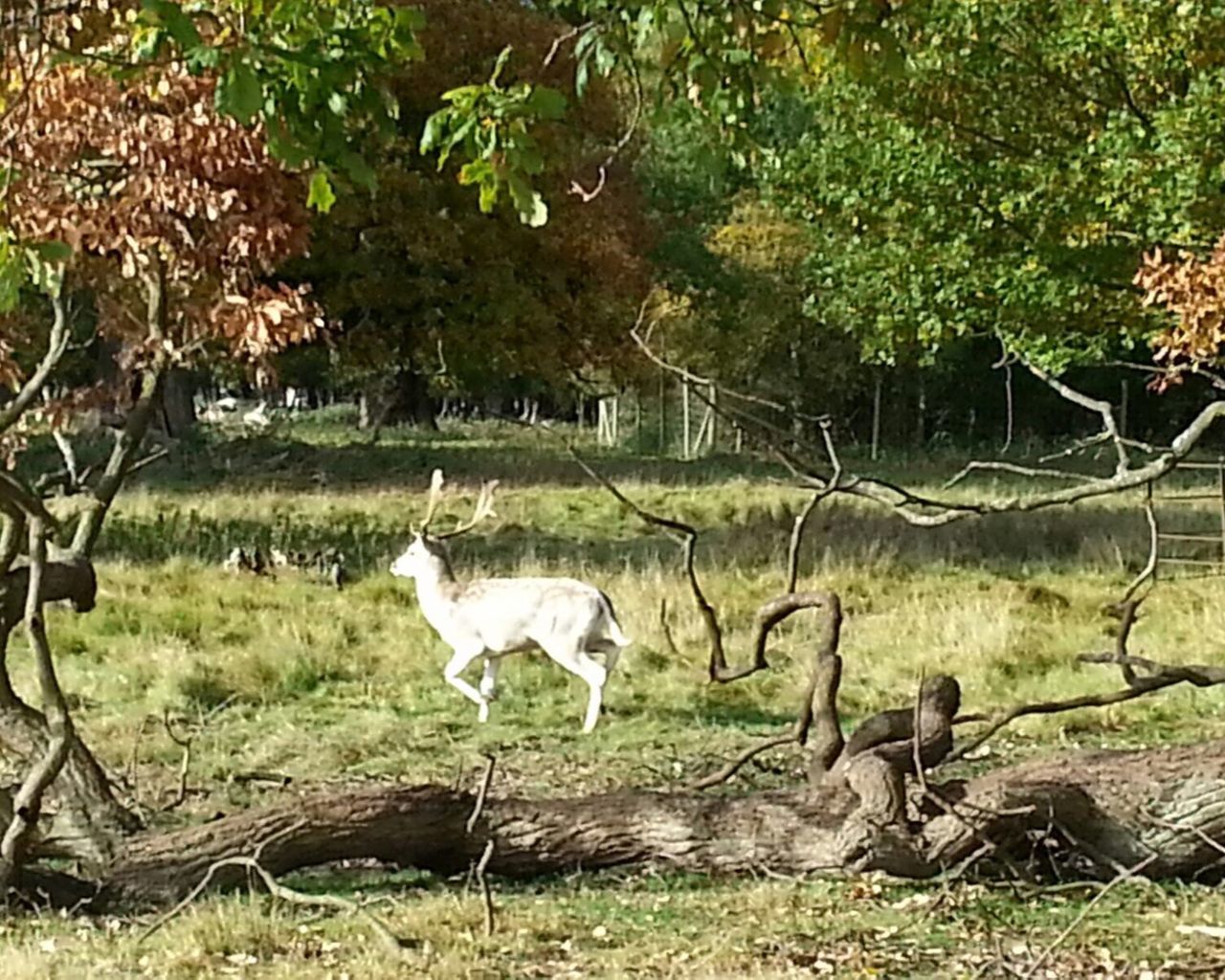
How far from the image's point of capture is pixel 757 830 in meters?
6.96

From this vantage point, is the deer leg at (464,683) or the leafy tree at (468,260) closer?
the deer leg at (464,683)

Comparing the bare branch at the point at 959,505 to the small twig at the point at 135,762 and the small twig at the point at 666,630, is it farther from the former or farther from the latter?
the small twig at the point at 135,762

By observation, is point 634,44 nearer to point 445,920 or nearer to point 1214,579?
point 445,920

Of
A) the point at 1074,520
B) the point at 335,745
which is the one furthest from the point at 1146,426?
the point at 335,745

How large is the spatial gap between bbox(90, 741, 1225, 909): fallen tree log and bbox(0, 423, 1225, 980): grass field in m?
0.12

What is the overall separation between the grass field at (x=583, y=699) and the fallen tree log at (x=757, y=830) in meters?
0.12

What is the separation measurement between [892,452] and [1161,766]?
31.7 metres

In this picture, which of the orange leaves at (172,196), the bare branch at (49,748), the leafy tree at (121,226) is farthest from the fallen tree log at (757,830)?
the orange leaves at (172,196)

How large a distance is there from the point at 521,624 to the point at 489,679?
0.38 m

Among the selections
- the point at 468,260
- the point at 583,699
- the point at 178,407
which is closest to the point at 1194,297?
the point at 583,699

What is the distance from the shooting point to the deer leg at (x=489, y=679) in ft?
34.7

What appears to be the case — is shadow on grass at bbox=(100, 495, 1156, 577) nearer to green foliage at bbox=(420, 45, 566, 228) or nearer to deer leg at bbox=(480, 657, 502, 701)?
deer leg at bbox=(480, 657, 502, 701)

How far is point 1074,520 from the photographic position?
75.8 feet

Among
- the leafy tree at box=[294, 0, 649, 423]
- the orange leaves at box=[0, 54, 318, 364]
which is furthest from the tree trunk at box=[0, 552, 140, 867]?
the leafy tree at box=[294, 0, 649, 423]
